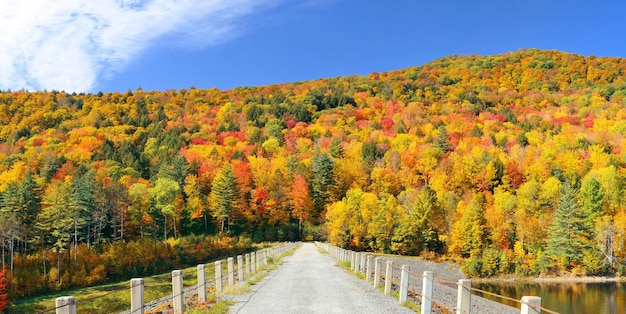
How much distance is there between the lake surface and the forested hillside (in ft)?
25.8

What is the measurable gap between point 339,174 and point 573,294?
2656 inches

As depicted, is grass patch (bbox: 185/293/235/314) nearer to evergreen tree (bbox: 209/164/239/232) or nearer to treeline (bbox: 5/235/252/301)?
treeline (bbox: 5/235/252/301)

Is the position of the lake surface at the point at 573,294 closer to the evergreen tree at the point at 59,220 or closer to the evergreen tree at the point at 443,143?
the evergreen tree at the point at 59,220

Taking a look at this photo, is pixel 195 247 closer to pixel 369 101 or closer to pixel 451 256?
pixel 451 256

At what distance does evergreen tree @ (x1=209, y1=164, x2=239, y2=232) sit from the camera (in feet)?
304

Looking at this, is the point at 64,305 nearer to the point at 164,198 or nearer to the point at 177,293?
the point at 177,293

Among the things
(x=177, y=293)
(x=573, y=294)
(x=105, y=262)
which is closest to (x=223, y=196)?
(x=105, y=262)

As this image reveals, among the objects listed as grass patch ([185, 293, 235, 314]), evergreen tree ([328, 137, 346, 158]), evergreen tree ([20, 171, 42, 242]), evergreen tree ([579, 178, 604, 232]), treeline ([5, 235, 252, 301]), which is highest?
evergreen tree ([328, 137, 346, 158])

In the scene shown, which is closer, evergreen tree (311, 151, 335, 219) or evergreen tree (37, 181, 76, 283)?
evergreen tree (37, 181, 76, 283)

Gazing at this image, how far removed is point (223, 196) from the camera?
93.9 m

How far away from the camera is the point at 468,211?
7694 cm

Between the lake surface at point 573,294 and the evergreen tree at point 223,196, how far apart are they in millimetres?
50351

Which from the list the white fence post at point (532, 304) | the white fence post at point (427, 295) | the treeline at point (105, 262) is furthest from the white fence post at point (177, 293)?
the treeline at point (105, 262)

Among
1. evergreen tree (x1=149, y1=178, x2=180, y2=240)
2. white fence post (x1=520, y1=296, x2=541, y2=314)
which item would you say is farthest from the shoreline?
white fence post (x1=520, y1=296, x2=541, y2=314)
